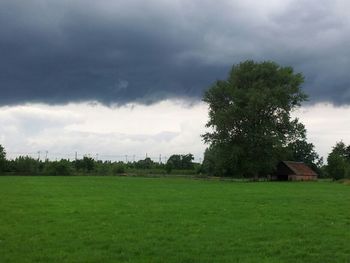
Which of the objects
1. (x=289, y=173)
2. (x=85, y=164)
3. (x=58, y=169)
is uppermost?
(x=85, y=164)

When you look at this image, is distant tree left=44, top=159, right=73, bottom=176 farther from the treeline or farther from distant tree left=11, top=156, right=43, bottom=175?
distant tree left=11, top=156, right=43, bottom=175

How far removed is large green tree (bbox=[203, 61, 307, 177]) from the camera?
90250 mm

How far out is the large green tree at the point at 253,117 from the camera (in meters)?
90.2

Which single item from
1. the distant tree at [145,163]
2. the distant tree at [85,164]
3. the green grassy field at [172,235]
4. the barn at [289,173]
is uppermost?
the distant tree at [145,163]

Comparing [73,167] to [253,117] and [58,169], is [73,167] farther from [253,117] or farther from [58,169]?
[253,117]

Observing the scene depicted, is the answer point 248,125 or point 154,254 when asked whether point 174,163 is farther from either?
point 154,254

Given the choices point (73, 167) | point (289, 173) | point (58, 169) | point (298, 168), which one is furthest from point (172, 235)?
point (73, 167)

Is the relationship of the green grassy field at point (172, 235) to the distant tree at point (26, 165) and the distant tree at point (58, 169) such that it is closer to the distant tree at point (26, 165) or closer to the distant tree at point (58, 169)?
the distant tree at point (58, 169)

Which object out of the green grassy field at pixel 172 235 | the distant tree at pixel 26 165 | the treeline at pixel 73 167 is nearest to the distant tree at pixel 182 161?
the treeline at pixel 73 167

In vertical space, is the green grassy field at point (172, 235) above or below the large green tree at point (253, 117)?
below

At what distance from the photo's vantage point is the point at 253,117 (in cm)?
9088

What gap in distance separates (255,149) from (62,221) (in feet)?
232

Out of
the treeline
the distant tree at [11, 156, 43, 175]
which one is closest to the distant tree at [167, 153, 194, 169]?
the treeline

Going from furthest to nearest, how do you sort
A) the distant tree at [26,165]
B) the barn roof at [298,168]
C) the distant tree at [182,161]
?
the distant tree at [182,161]
the distant tree at [26,165]
the barn roof at [298,168]
